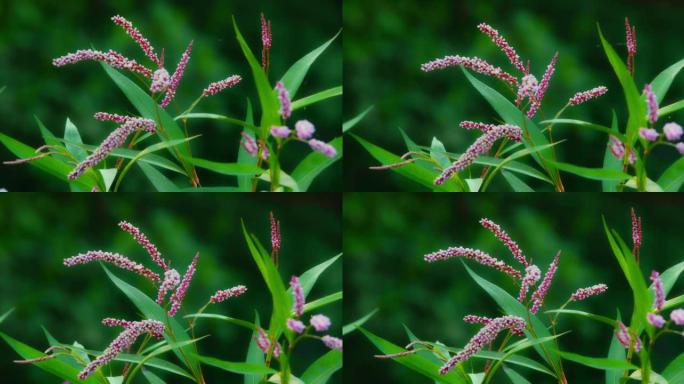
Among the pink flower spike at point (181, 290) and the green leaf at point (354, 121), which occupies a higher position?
the green leaf at point (354, 121)

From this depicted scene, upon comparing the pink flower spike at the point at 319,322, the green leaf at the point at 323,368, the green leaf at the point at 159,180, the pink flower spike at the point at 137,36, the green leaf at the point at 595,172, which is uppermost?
the pink flower spike at the point at 137,36

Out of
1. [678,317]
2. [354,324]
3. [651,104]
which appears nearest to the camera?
[678,317]

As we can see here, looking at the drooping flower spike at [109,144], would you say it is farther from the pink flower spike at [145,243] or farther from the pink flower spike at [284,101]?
the pink flower spike at [284,101]

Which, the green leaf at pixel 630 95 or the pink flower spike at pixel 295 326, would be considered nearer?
the pink flower spike at pixel 295 326

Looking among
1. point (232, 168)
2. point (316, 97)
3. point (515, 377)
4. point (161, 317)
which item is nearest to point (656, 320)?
point (515, 377)

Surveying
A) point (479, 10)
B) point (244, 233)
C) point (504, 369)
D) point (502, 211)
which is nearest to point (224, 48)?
point (244, 233)

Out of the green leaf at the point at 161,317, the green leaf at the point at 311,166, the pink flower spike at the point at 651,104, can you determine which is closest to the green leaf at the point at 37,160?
the green leaf at the point at 161,317

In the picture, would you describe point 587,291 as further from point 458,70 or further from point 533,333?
point 458,70
